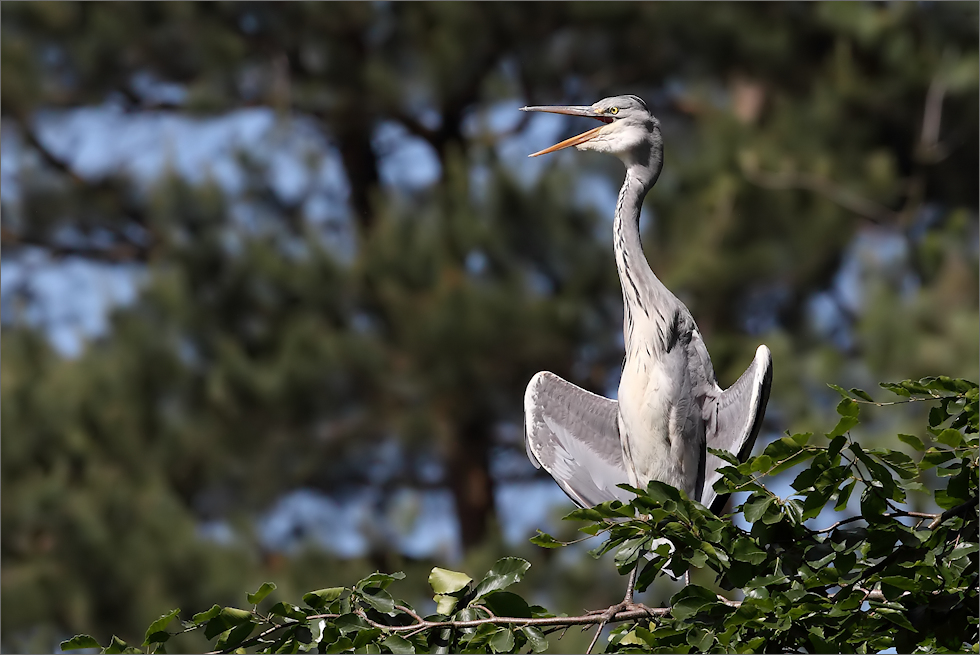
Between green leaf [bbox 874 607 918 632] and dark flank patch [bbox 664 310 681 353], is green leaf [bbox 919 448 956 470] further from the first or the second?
dark flank patch [bbox 664 310 681 353]

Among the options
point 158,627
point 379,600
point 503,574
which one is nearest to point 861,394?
point 503,574

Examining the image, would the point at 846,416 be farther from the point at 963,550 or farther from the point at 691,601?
the point at 691,601

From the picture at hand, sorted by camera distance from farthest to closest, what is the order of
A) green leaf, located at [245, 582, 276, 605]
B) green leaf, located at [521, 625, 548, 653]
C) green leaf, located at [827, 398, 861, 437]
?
green leaf, located at [521, 625, 548, 653] → green leaf, located at [245, 582, 276, 605] → green leaf, located at [827, 398, 861, 437]

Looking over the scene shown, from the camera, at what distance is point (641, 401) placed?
9.66 feet

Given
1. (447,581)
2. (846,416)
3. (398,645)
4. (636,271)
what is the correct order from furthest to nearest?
1. (636,271)
2. (447,581)
3. (398,645)
4. (846,416)

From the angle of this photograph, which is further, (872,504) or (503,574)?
(503,574)

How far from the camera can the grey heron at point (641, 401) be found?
2.93 metres

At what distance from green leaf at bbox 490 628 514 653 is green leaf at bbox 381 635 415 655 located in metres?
0.15

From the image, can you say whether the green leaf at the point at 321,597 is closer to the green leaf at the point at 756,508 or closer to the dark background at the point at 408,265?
Result: the green leaf at the point at 756,508

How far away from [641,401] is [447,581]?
2.26 ft

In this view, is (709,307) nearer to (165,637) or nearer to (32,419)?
(32,419)

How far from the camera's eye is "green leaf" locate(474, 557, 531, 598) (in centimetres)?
240

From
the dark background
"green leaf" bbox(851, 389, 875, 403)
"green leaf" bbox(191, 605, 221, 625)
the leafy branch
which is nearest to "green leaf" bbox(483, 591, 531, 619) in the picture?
the leafy branch

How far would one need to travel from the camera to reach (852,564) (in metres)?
2.26
